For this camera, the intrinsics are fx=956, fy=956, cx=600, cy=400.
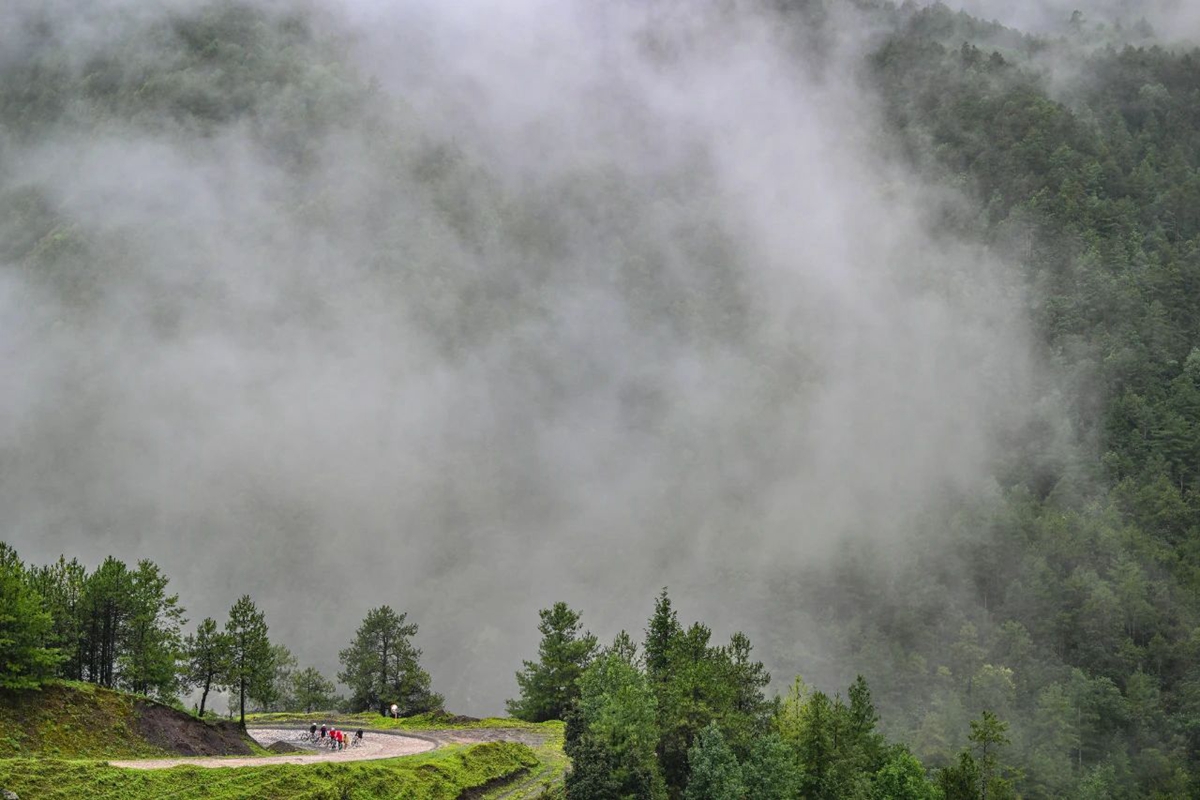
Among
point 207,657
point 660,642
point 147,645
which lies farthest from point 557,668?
point 147,645

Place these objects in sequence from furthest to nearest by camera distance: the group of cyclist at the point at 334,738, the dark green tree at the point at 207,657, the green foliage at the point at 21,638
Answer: the dark green tree at the point at 207,657 → the group of cyclist at the point at 334,738 → the green foliage at the point at 21,638

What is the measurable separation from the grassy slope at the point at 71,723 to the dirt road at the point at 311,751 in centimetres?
303

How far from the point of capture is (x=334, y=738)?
89.1 m

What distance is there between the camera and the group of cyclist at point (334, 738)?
8906cm

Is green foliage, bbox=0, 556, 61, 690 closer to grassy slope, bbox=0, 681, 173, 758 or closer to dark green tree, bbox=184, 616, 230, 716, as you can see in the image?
grassy slope, bbox=0, 681, 173, 758

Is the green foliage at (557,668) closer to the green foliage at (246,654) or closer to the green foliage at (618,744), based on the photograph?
the green foliage at (618,744)

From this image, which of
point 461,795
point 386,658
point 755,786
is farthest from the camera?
point 386,658

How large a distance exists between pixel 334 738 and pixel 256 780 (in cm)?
2428

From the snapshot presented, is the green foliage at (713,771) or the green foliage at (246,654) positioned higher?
the green foliage at (246,654)

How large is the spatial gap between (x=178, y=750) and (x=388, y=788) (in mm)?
16596

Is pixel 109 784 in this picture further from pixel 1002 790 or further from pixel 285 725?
pixel 1002 790

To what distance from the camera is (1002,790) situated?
114 metres

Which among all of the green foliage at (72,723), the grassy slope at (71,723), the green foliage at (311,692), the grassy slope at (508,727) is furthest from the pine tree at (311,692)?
the grassy slope at (71,723)

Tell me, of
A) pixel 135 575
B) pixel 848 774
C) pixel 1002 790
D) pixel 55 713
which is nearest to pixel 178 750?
pixel 55 713
